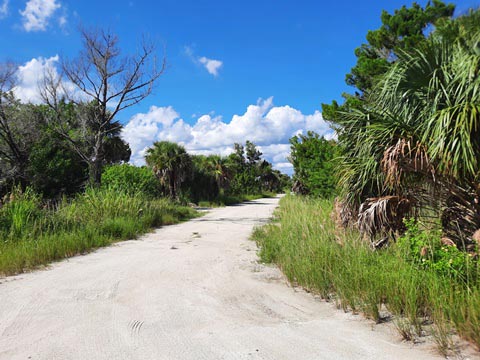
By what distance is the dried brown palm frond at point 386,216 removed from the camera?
6227mm

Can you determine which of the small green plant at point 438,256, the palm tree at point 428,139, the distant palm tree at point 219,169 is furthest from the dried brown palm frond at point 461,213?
the distant palm tree at point 219,169

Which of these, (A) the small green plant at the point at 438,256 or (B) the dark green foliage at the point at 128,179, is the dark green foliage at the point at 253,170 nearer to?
(B) the dark green foliage at the point at 128,179

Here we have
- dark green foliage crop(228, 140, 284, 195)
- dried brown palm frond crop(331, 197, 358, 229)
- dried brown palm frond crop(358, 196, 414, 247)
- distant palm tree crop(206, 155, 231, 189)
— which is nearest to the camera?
dried brown palm frond crop(358, 196, 414, 247)

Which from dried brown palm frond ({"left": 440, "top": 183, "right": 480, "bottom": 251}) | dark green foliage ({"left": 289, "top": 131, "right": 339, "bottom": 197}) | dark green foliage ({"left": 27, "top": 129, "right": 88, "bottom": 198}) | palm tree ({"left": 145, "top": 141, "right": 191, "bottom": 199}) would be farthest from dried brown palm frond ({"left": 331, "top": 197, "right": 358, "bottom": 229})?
palm tree ({"left": 145, "top": 141, "right": 191, "bottom": 199})

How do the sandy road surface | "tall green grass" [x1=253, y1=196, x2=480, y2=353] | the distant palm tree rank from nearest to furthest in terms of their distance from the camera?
the sandy road surface
"tall green grass" [x1=253, y1=196, x2=480, y2=353]
the distant palm tree

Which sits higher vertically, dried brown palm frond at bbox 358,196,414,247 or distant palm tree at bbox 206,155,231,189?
distant palm tree at bbox 206,155,231,189

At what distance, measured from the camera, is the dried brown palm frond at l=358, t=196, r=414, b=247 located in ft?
20.4

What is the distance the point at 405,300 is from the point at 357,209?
3.24 m

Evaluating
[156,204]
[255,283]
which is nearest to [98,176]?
[156,204]

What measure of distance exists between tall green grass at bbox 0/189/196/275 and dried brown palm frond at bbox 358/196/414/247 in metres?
6.47

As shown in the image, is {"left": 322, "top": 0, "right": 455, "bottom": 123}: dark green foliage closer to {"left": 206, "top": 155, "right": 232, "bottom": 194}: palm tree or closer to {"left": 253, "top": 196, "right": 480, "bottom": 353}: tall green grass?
{"left": 253, "top": 196, "right": 480, "bottom": 353}: tall green grass

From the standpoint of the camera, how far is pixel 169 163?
2842cm

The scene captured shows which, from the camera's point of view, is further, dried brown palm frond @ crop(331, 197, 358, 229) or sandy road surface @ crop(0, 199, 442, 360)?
dried brown palm frond @ crop(331, 197, 358, 229)

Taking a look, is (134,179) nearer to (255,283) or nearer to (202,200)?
(255,283)
